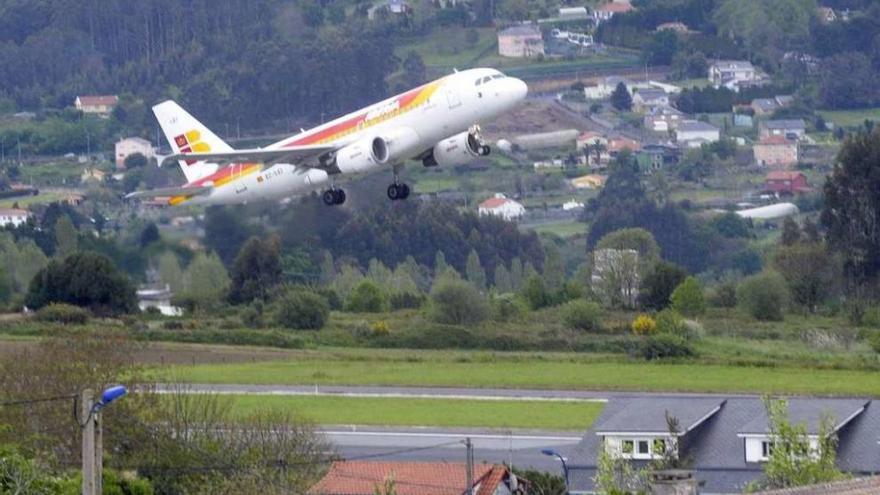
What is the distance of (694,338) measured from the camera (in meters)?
82.9

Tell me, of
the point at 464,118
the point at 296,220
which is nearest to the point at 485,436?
the point at 464,118

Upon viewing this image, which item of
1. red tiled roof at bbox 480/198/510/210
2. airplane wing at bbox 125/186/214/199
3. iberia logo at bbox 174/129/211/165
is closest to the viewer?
airplane wing at bbox 125/186/214/199

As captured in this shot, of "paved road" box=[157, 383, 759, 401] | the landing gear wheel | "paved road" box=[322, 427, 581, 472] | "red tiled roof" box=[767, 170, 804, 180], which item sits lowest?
"paved road" box=[322, 427, 581, 472]

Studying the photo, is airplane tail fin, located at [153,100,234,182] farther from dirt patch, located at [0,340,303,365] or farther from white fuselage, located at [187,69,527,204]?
dirt patch, located at [0,340,303,365]

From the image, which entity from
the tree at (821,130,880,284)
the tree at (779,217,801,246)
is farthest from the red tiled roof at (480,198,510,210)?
the tree at (821,130,880,284)

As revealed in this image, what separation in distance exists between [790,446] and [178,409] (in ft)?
57.2

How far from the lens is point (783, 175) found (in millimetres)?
184250

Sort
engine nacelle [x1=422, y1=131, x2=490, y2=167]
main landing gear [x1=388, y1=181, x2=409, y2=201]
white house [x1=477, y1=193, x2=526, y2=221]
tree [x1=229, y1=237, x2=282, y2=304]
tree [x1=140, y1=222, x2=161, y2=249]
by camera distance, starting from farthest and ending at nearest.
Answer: white house [x1=477, y1=193, x2=526, y2=221], tree [x1=229, y1=237, x2=282, y2=304], tree [x1=140, y1=222, x2=161, y2=249], main landing gear [x1=388, y1=181, x2=409, y2=201], engine nacelle [x1=422, y1=131, x2=490, y2=167]

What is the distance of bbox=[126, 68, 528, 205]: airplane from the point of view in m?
63.8

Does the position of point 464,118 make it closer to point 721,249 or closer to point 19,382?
point 19,382

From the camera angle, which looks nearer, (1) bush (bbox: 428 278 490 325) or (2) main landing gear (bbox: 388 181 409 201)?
(2) main landing gear (bbox: 388 181 409 201)

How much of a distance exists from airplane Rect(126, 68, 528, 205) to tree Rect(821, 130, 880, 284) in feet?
129

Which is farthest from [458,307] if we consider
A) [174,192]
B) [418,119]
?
[418,119]

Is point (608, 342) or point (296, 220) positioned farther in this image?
point (608, 342)
